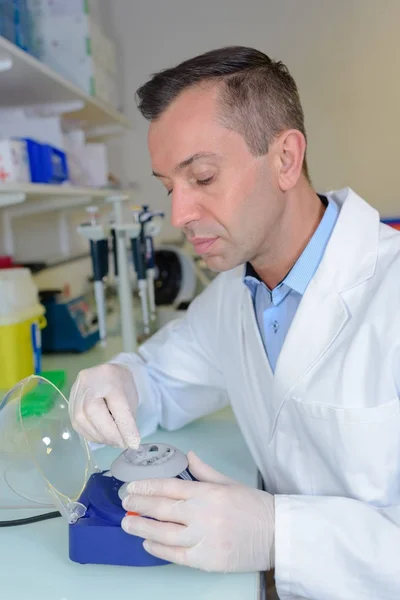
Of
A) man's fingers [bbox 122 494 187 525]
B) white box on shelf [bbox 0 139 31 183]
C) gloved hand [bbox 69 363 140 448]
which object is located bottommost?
man's fingers [bbox 122 494 187 525]

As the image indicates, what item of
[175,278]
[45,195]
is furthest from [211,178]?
[175,278]

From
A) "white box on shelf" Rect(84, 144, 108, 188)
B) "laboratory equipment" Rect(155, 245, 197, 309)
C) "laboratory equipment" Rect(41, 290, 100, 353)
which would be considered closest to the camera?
"laboratory equipment" Rect(41, 290, 100, 353)

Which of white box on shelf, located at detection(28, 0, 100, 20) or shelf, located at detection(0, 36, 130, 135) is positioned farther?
white box on shelf, located at detection(28, 0, 100, 20)

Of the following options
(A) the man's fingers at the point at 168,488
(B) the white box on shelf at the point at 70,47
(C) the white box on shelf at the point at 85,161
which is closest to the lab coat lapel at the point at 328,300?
(A) the man's fingers at the point at 168,488

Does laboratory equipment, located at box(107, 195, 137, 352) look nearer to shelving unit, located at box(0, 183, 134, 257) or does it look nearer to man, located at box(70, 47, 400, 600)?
shelving unit, located at box(0, 183, 134, 257)

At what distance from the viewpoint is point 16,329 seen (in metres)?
1.47

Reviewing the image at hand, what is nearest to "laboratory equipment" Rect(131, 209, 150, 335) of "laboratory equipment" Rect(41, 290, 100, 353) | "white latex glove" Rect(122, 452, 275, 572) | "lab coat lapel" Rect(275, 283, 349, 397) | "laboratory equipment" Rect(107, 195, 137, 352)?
"laboratory equipment" Rect(107, 195, 137, 352)

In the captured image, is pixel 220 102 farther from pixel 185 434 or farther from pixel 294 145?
pixel 185 434

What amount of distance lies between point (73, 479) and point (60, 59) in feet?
5.45

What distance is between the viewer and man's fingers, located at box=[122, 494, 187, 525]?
0.75 metres

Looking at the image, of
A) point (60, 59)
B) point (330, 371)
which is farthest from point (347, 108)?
point (330, 371)

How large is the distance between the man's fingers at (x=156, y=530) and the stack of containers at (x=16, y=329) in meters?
0.82

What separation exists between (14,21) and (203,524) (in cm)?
145

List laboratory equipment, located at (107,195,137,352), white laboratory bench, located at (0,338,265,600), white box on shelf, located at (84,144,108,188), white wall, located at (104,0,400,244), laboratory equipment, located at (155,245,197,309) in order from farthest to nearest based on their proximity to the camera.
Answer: white wall, located at (104,0,400,244), laboratory equipment, located at (155,245,197,309), white box on shelf, located at (84,144,108,188), laboratory equipment, located at (107,195,137,352), white laboratory bench, located at (0,338,265,600)
